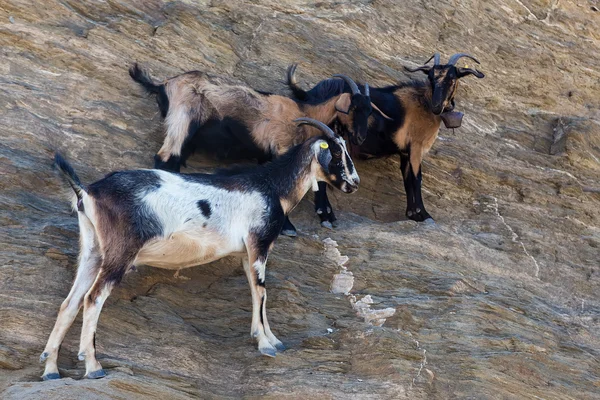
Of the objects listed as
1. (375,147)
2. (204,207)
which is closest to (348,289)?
(204,207)

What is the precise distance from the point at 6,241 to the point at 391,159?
211 inches

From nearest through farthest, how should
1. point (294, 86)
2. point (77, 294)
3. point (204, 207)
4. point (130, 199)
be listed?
1. point (77, 294)
2. point (130, 199)
3. point (204, 207)
4. point (294, 86)

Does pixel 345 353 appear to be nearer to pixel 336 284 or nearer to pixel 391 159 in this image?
pixel 336 284

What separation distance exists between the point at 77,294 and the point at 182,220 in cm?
105

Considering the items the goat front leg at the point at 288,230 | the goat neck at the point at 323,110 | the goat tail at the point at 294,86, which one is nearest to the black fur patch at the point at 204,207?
the goat front leg at the point at 288,230

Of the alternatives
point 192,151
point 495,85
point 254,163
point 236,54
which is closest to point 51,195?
point 192,151

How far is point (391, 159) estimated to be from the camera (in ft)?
37.4

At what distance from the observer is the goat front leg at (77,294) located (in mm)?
6531

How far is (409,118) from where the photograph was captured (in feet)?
36.4

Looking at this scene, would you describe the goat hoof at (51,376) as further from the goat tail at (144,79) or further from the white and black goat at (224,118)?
the goat tail at (144,79)

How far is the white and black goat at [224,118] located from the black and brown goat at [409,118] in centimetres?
55

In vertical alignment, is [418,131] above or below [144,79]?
below

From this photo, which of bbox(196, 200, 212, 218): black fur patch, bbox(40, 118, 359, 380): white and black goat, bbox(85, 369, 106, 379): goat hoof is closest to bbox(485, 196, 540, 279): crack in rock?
bbox(40, 118, 359, 380): white and black goat

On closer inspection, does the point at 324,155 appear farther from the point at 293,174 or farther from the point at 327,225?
the point at 327,225
